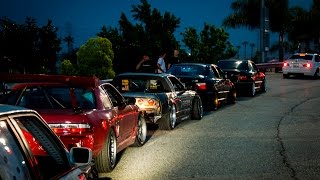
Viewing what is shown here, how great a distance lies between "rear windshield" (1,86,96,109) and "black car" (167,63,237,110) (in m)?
8.65

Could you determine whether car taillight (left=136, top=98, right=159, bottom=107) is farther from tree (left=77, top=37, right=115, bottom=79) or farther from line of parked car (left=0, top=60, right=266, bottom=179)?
tree (left=77, top=37, right=115, bottom=79)

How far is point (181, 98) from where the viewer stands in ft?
46.9

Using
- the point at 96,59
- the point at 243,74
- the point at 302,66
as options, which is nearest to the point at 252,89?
the point at 243,74

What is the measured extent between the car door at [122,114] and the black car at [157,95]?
7.02ft

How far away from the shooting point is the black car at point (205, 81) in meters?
17.6

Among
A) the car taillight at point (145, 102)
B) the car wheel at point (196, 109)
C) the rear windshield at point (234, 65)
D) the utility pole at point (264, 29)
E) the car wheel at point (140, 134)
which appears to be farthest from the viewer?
the utility pole at point (264, 29)

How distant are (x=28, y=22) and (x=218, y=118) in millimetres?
10979

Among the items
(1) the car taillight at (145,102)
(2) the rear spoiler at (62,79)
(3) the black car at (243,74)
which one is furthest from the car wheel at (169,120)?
(3) the black car at (243,74)

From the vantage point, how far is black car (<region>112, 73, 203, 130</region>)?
12.7 metres

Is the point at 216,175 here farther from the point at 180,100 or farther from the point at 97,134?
the point at 180,100

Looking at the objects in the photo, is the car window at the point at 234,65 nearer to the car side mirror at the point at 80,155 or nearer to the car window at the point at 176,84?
the car window at the point at 176,84

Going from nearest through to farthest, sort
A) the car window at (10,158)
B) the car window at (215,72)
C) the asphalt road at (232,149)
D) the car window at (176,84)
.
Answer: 1. the car window at (10,158)
2. the asphalt road at (232,149)
3. the car window at (176,84)
4. the car window at (215,72)

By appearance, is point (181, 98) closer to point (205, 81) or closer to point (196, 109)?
point (196, 109)

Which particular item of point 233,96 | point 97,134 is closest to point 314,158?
point 97,134
